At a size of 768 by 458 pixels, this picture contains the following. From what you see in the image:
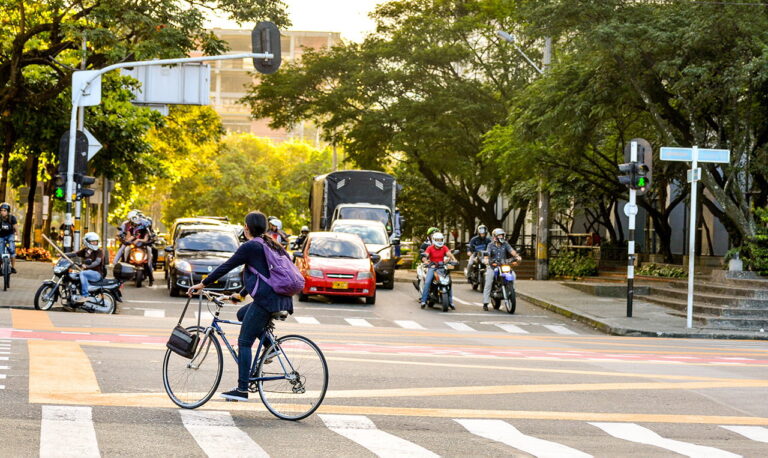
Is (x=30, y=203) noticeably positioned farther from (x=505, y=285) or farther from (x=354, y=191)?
(x=505, y=285)

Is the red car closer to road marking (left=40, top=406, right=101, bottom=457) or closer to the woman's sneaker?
the woman's sneaker

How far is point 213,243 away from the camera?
1109 inches

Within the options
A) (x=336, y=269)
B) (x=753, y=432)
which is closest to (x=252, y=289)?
(x=753, y=432)

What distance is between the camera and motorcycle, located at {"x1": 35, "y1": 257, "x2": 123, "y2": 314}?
21.4 meters

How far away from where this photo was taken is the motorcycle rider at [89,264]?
71.0 ft

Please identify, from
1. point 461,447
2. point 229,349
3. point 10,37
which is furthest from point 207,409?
point 10,37

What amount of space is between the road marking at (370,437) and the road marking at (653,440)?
6.20ft

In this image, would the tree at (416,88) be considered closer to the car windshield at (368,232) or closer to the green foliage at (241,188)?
the car windshield at (368,232)

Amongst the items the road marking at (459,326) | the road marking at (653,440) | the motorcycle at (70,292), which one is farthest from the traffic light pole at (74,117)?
the road marking at (653,440)

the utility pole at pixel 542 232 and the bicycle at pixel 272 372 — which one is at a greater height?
the utility pole at pixel 542 232

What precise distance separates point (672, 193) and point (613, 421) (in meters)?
35.6

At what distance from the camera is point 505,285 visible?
1024 inches

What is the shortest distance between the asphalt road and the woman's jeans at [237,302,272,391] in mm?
328

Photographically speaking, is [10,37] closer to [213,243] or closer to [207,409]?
[213,243]
